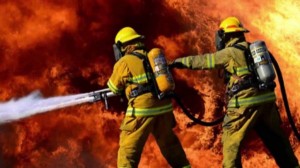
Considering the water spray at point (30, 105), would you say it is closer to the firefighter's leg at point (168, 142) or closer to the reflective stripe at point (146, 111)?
the reflective stripe at point (146, 111)

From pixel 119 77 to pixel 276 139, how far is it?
2.42 metres

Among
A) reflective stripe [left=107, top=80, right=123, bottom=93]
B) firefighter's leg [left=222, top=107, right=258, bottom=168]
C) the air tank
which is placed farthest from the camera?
reflective stripe [left=107, top=80, right=123, bottom=93]

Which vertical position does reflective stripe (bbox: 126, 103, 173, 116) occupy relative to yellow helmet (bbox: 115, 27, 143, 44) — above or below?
below

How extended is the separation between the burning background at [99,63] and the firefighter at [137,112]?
3137 millimetres

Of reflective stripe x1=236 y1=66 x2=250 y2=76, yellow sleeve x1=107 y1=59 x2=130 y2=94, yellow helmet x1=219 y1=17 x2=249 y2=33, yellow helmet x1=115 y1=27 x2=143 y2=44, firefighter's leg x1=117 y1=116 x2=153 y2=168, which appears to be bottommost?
firefighter's leg x1=117 y1=116 x2=153 y2=168

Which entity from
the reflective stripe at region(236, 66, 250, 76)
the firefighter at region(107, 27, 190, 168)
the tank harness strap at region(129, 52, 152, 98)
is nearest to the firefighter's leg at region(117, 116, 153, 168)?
the firefighter at region(107, 27, 190, 168)

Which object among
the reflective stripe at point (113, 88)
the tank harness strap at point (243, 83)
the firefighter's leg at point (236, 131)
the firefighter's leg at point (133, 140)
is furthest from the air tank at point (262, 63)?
the reflective stripe at point (113, 88)

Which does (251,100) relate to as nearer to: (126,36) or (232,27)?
(232,27)

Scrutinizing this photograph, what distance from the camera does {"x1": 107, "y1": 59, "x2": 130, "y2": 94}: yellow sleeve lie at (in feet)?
25.8

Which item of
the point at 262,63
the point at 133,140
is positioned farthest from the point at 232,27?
the point at 133,140

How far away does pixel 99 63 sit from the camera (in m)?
11.1

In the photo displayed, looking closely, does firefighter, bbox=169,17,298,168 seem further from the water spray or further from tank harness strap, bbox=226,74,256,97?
the water spray

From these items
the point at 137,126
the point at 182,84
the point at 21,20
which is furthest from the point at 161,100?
the point at 21,20

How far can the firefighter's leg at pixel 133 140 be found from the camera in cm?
776
